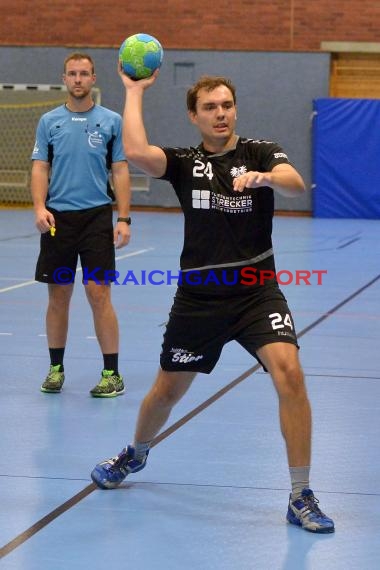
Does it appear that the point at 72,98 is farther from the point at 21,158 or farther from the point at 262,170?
the point at 21,158

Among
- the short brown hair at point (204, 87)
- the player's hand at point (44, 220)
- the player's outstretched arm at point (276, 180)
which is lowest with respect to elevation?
the player's hand at point (44, 220)

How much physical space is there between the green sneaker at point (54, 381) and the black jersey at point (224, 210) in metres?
2.42

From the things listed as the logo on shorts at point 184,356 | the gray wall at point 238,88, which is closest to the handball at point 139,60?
the logo on shorts at point 184,356

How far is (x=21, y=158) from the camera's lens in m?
23.4

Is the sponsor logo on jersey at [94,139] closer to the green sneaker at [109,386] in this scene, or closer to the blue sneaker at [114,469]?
the green sneaker at [109,386]

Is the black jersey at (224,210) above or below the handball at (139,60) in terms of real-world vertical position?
below

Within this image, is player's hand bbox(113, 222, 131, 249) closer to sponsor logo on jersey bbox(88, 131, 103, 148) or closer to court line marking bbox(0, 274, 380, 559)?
sponsor logo on jersey bbox(88, 131, 103, 148)

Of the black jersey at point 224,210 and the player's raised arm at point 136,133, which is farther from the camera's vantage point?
the black jersey at point 224,210

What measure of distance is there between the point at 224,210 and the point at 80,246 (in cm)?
231

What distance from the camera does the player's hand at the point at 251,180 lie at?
4176mm

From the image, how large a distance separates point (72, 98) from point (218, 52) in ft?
54.3

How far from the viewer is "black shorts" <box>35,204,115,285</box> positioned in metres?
6.71

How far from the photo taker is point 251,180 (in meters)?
4.17

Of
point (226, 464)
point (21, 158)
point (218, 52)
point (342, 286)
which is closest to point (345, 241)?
point (342, 286)
